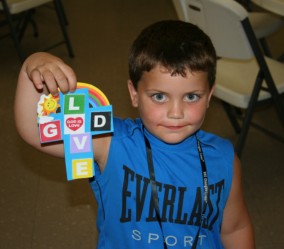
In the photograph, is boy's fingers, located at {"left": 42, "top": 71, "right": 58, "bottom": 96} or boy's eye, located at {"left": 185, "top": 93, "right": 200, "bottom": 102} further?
boy's eye, located at {"left": 185, "top": 93, "right": 200, "bottom": 102}

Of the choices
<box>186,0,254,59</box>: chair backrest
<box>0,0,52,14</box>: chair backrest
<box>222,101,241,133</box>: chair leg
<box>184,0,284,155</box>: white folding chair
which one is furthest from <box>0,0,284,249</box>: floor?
<box>186,0,254,59</box>: chair backrest

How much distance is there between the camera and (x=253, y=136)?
8.09 ft

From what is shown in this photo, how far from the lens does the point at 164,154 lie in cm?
103

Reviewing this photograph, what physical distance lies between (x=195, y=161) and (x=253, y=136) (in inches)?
59.0

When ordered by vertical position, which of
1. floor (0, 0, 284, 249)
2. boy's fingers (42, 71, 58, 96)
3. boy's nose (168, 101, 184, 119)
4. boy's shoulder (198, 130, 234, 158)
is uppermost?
boy's fingers (42, 71, 58, 96)

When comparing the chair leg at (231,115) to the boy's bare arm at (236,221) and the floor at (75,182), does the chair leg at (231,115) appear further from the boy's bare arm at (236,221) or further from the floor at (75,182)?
the boy's bare arm at (236,221)

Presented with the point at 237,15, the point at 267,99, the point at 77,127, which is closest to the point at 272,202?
the point at 267,99

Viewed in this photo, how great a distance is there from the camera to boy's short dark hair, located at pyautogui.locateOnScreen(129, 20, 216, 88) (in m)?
0.94

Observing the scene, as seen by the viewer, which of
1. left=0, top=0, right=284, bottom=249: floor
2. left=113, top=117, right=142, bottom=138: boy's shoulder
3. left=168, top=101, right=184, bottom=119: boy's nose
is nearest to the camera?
left=168, top=101, right=184, bottom=119: boy's nose

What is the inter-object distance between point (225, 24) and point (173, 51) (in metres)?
0.86

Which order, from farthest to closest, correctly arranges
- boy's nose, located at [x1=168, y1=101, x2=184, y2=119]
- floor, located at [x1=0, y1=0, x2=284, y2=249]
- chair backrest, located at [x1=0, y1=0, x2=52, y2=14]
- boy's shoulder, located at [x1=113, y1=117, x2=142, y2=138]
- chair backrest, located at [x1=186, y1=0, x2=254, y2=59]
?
chair backrest, located at [x1=0, y1=0, x2=52, y2=14]
floor, located at [x1=0, y1=0, x2=284, y2=249]
chair backrest, located at [x1=186, y1=0, x2=254, y2=59]
boy's shoulder, located at [x1=113, y1=117, x2=142, y2=138]
boy's nose, located at [x1=168, y1=101, x2=184, y2=119]

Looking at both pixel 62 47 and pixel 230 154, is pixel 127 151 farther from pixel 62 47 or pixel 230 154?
pixel 62 47

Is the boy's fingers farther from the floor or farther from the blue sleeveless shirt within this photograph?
the floor

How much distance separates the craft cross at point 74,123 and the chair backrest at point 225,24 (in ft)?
3.07
